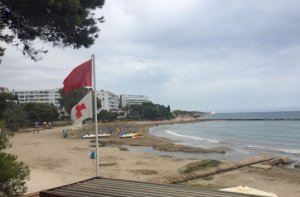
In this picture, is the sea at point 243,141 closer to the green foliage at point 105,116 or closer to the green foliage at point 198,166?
the green foliage at point 198,166

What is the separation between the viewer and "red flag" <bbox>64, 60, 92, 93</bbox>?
11009 mm

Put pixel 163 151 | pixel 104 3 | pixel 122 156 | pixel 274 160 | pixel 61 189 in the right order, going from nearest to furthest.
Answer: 1. pixel 61 189
2. pixel 104 3
3. pixel 274 160
4. pixel 122 156
5. pixel 163 151

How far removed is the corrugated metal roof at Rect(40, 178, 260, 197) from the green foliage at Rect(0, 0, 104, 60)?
6.29 m

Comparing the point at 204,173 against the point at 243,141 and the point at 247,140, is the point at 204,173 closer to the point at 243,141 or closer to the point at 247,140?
the point at 243,141

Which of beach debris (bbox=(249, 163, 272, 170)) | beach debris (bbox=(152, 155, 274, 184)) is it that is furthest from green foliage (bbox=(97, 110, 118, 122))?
beach debris (bbox=(249, 163, 272, 170))

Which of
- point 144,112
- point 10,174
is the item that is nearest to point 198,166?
point 10,174

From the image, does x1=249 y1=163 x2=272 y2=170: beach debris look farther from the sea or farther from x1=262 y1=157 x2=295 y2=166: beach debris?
the sea

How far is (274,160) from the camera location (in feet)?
104

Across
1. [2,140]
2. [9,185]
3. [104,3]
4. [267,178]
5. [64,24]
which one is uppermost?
[104,3]

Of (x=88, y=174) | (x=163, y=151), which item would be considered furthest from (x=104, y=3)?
(x=163, y=151)

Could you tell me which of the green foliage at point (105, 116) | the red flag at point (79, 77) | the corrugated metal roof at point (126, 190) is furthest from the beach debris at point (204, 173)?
the green foliage at point (105, 116)

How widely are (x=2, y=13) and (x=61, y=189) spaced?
7655 mm

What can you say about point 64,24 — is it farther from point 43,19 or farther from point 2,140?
point 2,140

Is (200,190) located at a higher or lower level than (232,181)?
higher
